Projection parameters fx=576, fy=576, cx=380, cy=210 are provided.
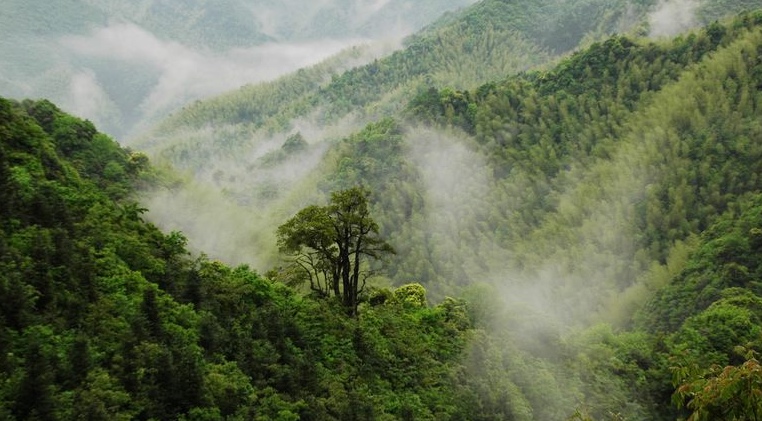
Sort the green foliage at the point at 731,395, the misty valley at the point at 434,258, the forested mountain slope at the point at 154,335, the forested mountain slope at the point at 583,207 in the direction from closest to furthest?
the green foliage at the point at 731,395 < the forested mountain slope at the point at 154,335 < the misty valley at the point at 434,258 < the forested mountain slope at the point at 583,207

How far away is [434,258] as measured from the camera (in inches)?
2483

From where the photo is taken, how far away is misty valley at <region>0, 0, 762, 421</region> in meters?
13.6

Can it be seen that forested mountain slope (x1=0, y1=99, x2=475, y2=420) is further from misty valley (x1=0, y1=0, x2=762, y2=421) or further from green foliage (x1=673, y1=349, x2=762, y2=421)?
green foliage (x1=673, y1=349, x2=762, y2=421)

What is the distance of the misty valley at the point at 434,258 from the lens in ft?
44.7

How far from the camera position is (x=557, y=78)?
76938 millimetres

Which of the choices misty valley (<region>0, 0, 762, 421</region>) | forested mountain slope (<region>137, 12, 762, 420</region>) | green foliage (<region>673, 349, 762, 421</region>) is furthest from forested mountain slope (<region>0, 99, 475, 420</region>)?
green foliage (<region>673, 349, 762, 421</region>)

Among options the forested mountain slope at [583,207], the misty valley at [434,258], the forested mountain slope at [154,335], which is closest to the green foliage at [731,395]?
the misty valley at [434,258]

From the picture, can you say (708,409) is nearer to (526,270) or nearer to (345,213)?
(345,213)

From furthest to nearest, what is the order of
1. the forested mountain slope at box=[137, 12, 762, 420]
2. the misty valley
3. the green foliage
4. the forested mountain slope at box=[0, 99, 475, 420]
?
the forested mountain slope at box=[137, 12, 762, 420], the misty valley, the forested mountain slope at box=[0, 99, 475, 420], the green foliage

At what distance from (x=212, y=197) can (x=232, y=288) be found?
3989 centimetres

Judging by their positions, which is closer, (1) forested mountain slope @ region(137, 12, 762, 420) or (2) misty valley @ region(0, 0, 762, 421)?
(2) misty valley @ region(0, 0, 762, 421)

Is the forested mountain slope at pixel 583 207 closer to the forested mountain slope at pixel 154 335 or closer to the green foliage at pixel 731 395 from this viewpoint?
the forested mountain slope at pixel 154 335

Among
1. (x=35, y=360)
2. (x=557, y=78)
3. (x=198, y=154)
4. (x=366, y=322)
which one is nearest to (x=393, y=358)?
(x=366, y=322)

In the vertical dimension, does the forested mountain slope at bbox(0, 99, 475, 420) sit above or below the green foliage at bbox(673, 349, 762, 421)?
above
